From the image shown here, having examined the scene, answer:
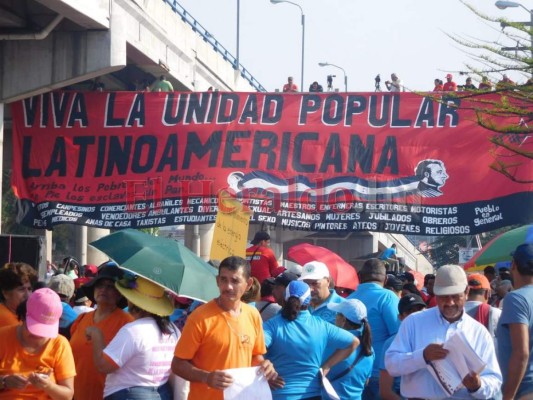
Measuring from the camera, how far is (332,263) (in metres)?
13.1

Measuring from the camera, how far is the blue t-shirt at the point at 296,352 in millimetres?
8461

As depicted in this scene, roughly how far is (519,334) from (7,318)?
3.43 meters

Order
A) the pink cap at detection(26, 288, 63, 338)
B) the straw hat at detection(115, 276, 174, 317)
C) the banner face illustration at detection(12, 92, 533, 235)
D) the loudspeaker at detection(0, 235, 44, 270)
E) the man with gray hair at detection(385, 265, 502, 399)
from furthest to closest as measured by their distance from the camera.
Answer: the banner face illustration at detection(12, 92, 533, 235) → the loudspeaker at detection(0, 235, 44, 270) → the straw hat at detection(115, 276, 174, 317) → the pink cap at detection(26, 288, 63, 338) → the man with gray hair at detection(385, 265, 502, 399)

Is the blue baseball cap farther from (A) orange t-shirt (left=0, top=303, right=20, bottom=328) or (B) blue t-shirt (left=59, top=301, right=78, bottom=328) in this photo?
(A) orange t-shirt (left=0, top=303, right=20, bottom=328)

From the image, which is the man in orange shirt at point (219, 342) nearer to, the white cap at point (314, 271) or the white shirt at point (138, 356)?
the white shirt at point (138, 356)

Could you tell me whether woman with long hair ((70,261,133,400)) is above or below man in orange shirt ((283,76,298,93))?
below

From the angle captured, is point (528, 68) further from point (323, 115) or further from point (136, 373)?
point (323, 115)

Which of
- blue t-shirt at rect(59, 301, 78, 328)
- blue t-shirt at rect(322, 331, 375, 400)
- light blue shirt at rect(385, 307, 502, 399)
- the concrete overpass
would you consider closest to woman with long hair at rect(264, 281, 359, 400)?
blue t-shirt at rect(322, 331, 375, 400)

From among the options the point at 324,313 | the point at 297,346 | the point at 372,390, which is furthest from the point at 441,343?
the point at 372,390

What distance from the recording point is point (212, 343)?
7.37m

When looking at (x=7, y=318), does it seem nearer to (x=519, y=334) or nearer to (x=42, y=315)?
(x=42, y=315)

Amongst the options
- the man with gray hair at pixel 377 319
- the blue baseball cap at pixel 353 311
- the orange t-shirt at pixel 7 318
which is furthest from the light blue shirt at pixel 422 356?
the man with gray hair at pixel 377 319

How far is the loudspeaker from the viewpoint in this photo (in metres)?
15.2

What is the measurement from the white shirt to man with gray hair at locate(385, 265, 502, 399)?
1.49m
